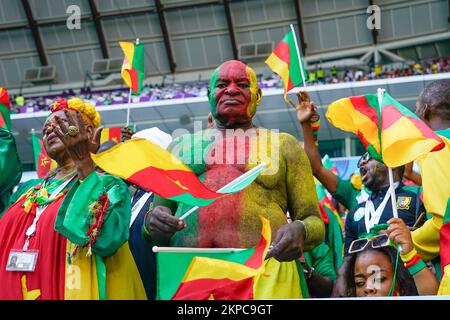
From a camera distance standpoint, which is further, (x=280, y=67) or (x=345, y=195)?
(x=280, y=67)

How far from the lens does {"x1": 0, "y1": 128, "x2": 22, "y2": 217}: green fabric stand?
3.85m

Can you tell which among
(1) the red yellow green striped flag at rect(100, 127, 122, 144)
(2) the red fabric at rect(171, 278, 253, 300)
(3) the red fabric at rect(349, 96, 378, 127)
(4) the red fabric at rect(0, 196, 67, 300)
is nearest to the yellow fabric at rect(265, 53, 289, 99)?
(1) the red yellow green striped flag at rect(100, 127, 122, 144)

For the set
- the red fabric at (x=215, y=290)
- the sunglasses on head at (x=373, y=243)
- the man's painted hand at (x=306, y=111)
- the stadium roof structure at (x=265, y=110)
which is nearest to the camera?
the red fabric at (x=215, y=290)

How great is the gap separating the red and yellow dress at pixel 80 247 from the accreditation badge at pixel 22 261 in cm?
Answer: 2

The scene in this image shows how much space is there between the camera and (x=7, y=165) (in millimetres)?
3859

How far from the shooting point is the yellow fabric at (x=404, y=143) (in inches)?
127

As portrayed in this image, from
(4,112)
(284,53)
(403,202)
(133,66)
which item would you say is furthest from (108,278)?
(133,66)

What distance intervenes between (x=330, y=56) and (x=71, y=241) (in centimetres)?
2076

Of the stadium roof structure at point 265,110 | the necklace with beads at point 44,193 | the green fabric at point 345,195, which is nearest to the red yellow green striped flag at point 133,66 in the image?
the green fabric at point 345,195

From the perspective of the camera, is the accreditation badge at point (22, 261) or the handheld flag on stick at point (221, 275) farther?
the accreditation badge at point (22, 261)

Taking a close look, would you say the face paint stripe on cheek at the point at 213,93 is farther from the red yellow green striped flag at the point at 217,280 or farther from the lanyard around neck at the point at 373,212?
the lanyard around neck at the point at 373,212

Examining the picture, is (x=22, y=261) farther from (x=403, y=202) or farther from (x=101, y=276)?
(x=403, y=202)

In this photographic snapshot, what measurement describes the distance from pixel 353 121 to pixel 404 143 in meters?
0.53
